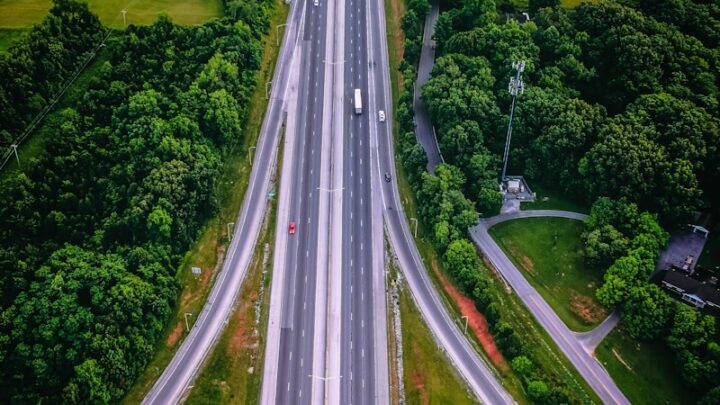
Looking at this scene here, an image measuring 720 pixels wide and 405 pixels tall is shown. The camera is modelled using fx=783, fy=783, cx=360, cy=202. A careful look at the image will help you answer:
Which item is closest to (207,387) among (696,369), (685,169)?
(696,369)

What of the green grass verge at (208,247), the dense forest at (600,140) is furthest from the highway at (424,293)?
the green grass verge at (208,247)

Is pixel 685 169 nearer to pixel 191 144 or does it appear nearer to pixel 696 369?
pixel 696 369

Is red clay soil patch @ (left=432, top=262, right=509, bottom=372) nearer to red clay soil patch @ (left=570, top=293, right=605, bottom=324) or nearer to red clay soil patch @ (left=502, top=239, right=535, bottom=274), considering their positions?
red clay soil patch @ (left=502, top=239, right=535, bottom=274)

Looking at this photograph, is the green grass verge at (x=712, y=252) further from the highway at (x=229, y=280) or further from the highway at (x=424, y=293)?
the highway at (x=229, y=280)

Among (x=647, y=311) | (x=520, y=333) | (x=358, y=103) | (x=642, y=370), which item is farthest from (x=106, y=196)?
(x=642, y=370)

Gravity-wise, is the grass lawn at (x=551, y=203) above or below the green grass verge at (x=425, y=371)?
above

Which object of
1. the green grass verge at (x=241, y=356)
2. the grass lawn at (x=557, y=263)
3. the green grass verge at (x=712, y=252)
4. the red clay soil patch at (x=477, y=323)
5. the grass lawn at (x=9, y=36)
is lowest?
the green grass verge at (x=241, y=356)
